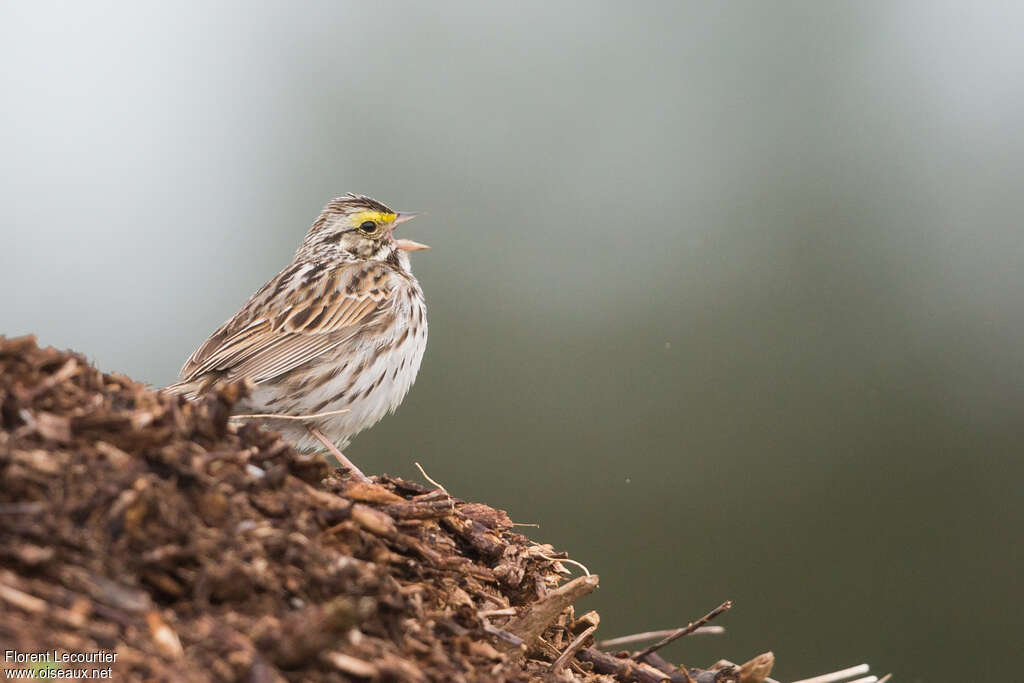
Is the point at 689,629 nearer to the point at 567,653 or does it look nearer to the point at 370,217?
the point at 567,653

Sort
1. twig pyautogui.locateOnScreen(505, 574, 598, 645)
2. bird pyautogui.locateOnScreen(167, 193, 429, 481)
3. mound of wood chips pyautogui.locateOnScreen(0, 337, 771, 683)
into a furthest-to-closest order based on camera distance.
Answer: bird pyautogui.locateOnScreen(167, 193, 429, 481) → twig pyautogui.locateOnScreen(505, 574, 598, 645) → mound of wood chips pyautogui.locateOnScreen(0, 337, 771, 683)

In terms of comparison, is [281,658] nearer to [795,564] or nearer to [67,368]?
[67,368]

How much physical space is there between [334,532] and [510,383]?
759 centimetres

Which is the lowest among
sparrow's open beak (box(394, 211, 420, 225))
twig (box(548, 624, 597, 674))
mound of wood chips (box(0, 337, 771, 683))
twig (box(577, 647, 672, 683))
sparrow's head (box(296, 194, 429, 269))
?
twig (box(577, 647, 672, 683))

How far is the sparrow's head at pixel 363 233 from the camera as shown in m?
7.48

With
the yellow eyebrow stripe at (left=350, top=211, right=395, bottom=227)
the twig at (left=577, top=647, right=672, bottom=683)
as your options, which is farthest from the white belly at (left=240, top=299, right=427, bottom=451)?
the twig at (left=577, top=647, right=672, bottom=683)

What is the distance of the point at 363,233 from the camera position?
7.50 m

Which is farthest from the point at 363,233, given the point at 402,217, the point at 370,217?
the point at 402,217

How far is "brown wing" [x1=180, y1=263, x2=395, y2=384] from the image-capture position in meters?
6.07

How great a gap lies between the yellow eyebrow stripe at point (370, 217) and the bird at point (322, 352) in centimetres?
53

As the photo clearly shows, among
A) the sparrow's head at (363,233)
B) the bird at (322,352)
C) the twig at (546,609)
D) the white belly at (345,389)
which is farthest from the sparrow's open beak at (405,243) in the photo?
the twig at (546,609)

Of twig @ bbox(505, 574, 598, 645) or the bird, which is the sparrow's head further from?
twig @ bbox(505, 574, 598, 645)

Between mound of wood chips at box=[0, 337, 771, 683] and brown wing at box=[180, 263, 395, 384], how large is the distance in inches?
87.1

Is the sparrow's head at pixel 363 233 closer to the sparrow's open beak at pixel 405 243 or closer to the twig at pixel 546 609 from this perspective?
the sparrow's open beak at pixel 405 243
